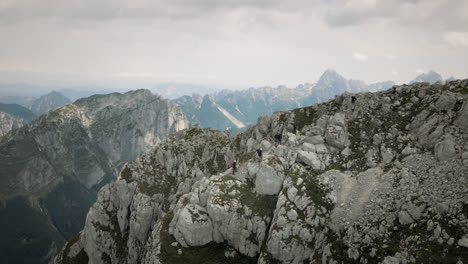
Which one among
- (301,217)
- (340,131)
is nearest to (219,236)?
(301,217)

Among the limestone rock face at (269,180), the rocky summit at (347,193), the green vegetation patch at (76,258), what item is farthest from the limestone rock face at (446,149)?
the green vegetation patch at (76,258)

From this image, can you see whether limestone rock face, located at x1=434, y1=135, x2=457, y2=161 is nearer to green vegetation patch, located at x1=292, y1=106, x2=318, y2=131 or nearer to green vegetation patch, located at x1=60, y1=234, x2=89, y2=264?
green vegetation patch, located at x1=292, y1=106, x2=318, y2=131

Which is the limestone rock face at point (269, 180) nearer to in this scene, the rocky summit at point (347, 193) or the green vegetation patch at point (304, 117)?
the rocky summit at point (347, 193)

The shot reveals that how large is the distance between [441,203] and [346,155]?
62.8 ft

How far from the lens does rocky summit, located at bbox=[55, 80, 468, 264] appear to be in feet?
119

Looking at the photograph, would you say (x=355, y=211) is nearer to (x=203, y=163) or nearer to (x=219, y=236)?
(x=219, y=236)

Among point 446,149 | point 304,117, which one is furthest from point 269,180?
point 446,149

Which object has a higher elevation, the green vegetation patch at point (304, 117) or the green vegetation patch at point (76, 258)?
the green vegetation patch at point (304, 117)

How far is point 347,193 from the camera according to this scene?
4544 centimetres

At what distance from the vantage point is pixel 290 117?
7206cm

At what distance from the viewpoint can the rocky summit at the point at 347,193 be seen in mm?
36281

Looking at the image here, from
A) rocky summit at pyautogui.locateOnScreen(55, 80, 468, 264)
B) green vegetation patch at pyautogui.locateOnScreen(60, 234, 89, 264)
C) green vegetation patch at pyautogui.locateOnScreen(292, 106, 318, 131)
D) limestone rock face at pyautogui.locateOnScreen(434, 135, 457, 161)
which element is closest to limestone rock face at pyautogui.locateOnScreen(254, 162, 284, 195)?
rocky summit at pyautogui.locateOnScreen(55, 80, 468, 264)

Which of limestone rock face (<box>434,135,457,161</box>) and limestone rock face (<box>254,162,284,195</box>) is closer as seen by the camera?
limestone rock face (<box>434,135,457,161</box>)

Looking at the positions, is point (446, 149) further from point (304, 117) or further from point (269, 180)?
point (304, 117)
